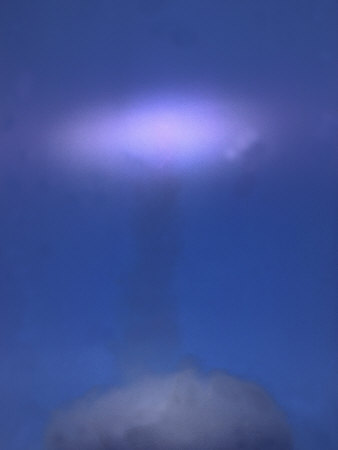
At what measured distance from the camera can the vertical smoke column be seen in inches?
59.2

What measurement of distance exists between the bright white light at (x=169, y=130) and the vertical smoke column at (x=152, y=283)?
0.09m

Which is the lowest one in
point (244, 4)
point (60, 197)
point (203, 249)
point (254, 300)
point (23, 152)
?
point (254, 300)

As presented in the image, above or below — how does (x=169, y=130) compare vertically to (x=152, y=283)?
above

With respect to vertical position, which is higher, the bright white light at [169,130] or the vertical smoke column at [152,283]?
the bright white light at [169,130]

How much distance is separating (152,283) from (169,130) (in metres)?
0.52

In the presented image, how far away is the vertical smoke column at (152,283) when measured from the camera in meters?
1.50

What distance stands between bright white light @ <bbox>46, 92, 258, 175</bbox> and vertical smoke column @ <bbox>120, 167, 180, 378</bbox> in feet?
0.30

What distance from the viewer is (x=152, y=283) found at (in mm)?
1519

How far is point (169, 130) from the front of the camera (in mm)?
1509

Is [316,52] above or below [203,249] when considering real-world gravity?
above

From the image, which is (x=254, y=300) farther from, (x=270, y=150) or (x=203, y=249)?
(x=270, y=150)

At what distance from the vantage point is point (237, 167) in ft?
4.87

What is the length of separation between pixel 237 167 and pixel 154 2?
61 cm

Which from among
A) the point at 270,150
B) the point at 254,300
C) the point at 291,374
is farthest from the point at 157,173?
the point at 291,374
